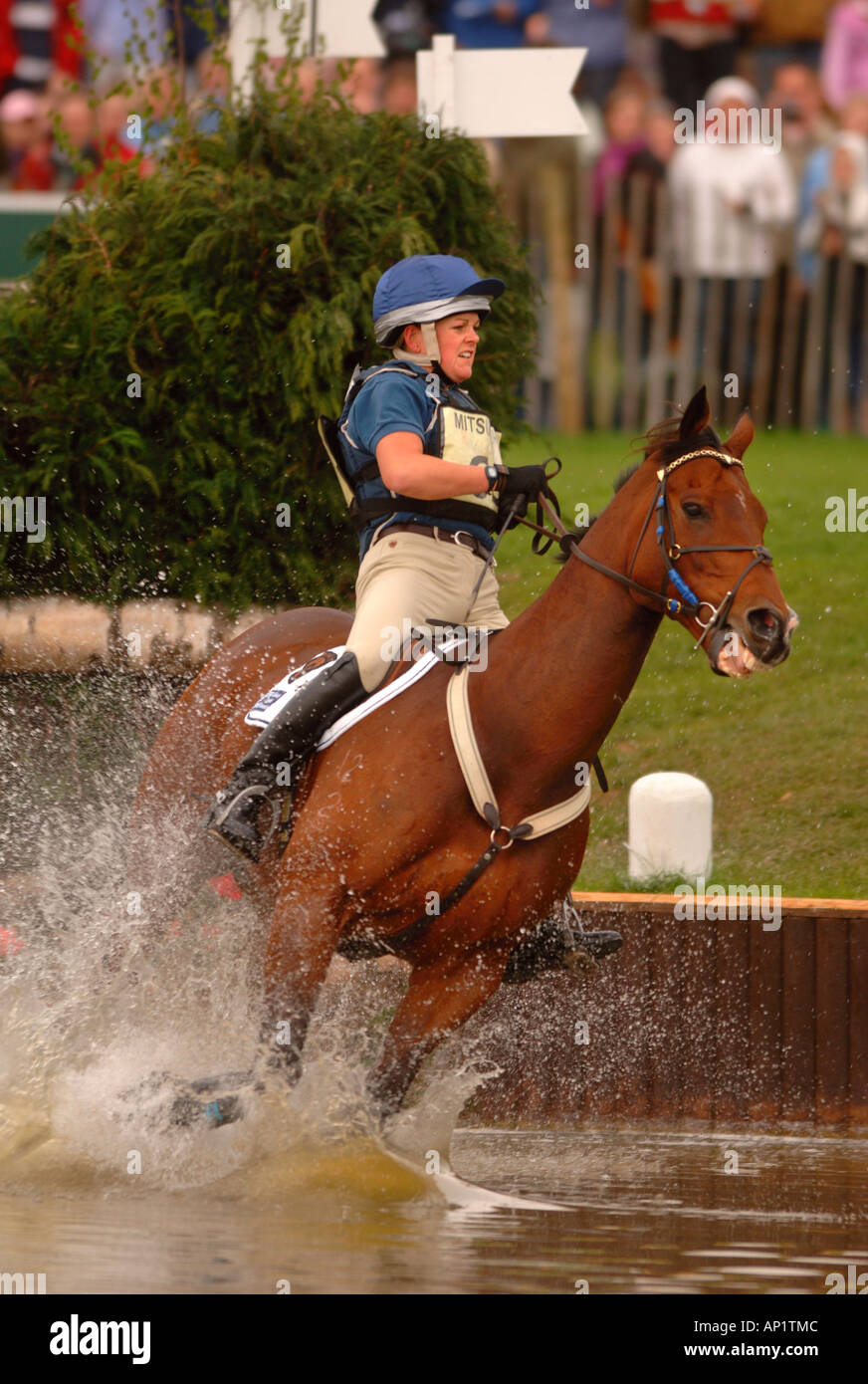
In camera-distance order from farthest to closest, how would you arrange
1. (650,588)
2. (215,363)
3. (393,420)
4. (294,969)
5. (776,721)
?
(776,721)
(215,363)
(393,420)
(294,969)
(650,588)

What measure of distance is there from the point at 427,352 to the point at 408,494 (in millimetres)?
599

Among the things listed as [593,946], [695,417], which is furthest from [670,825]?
[695,417]

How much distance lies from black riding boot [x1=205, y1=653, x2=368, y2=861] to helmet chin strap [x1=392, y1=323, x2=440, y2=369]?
1044 millimetres

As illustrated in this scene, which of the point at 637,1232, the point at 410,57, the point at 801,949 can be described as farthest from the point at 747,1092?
the point at 410,57

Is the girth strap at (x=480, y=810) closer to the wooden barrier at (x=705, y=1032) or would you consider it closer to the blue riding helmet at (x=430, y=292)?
the blue riding helmet at (x=430, y=292)

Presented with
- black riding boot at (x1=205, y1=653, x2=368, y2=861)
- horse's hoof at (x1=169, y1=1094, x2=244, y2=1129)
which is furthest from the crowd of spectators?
horse's hoof at (x1=169, y1=1094, x2=244, y2=1129)

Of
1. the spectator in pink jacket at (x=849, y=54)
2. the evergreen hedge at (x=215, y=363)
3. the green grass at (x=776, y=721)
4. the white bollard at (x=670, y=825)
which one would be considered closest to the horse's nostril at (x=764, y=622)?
the white bollard at (x=670, y=825)

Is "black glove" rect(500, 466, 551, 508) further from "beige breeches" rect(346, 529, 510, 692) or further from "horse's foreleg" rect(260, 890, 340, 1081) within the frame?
"horse's foreleg" rect(260, 890, 340, 1081)

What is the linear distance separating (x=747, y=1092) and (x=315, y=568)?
346cm

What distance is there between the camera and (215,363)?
1062 centimetres

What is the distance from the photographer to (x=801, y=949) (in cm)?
911

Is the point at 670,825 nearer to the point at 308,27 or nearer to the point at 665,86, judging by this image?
the point at 308,27

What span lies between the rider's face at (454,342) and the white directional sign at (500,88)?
16.6ft
